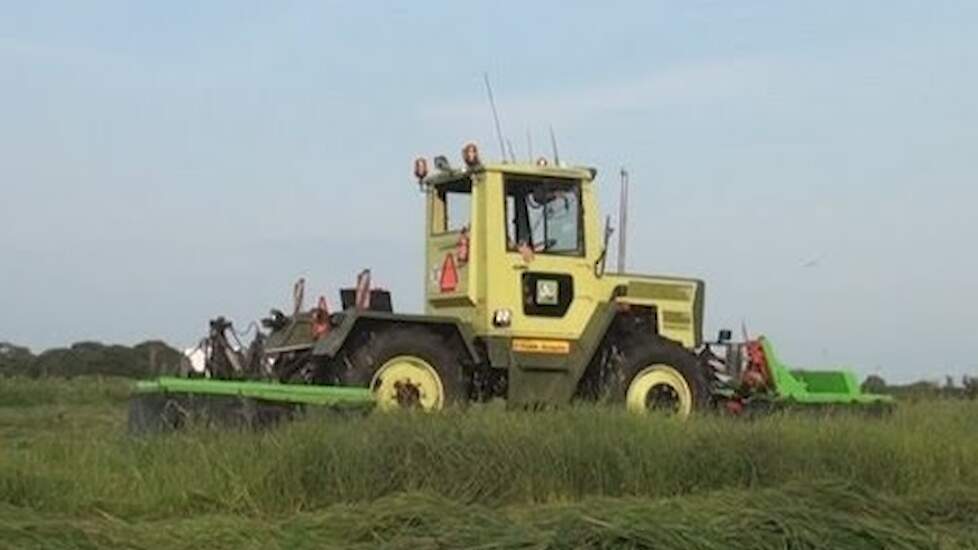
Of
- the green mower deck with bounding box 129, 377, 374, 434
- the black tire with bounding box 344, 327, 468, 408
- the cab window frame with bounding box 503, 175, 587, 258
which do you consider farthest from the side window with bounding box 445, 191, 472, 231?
the green mower deck with bounding box 129, 377, 374, 434

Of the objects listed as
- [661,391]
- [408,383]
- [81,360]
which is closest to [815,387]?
[661,391]

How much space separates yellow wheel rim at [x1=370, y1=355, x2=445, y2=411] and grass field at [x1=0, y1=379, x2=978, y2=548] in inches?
67.4

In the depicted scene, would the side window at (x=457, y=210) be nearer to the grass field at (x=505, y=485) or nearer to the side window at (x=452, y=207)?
the side window at (x=452, y=207)

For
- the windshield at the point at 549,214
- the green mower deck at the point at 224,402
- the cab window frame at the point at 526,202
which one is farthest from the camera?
the windshield at the point at 549,214

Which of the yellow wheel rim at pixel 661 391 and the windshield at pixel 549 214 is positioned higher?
the windshield at pixel 549 214

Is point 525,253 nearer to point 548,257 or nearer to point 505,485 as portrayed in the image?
point 548,257

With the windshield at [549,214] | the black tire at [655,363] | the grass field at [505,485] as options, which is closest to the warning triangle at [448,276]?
the windshield at [549,214]

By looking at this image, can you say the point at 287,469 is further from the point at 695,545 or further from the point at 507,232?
the point at 507,232

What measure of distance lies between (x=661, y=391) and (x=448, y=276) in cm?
238

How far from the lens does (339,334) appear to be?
506 inches

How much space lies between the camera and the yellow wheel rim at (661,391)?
1384cm

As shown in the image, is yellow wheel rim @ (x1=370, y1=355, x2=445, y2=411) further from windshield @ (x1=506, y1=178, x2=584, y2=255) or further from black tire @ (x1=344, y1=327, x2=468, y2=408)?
windshield @ (x1=506, y1=178, x2=584, y2=255)

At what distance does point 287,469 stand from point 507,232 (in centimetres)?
498

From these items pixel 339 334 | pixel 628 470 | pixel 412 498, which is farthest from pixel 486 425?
pixel 339 334
